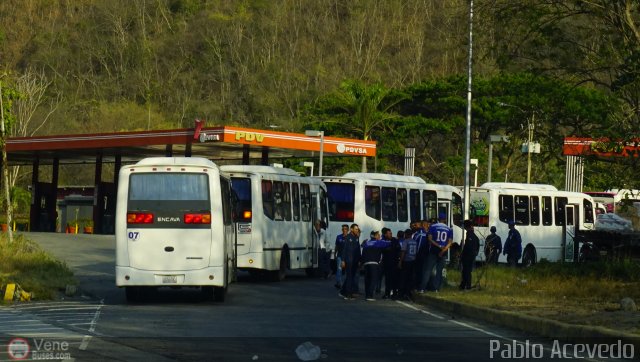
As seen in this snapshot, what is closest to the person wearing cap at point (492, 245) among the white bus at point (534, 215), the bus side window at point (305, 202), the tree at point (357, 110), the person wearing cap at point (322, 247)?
the person wearing cap at point (322, 247)

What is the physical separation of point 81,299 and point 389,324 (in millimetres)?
8350

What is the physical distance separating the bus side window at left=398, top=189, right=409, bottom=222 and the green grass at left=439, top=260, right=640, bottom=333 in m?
6.12

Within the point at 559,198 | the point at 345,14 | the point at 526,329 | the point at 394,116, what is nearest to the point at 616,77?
the point at 526,329

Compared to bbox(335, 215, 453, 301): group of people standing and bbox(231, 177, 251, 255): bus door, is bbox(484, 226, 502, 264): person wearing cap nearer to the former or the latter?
bbox(231, 177, 251, 255): bus door

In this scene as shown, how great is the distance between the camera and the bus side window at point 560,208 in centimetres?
4778

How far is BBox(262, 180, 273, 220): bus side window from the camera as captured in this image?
3278 centimetres

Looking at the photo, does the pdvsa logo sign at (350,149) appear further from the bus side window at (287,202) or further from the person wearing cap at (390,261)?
the person wearing cap at (390,261)

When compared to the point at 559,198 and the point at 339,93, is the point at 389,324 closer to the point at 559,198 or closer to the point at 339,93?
the point at 559,198

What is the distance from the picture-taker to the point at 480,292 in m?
26.3

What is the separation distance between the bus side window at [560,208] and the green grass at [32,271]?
73.6ft

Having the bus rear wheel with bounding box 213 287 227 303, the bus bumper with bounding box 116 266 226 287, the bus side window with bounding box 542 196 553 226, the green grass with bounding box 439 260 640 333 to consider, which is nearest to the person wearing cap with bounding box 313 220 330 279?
the green grass with bounding box 439 260 640 333

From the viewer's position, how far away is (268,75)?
→ 9612 cm

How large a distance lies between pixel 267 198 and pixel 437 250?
25.6 ft

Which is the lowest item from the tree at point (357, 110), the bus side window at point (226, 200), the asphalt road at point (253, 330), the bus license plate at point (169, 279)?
the asphalt road at point (253, 330)
